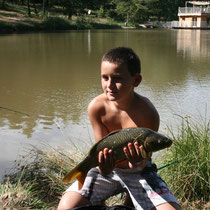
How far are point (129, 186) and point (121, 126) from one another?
1.30 feet

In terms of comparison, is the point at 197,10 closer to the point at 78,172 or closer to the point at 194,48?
the point at 194,48

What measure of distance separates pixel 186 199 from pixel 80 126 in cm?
294

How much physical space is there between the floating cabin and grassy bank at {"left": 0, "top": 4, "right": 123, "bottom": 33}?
29.2ft

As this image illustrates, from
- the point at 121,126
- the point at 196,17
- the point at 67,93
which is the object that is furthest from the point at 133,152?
the point at 196,17

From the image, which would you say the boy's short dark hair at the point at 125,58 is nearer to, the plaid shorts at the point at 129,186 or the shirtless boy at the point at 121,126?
the shirtless boy at the point at 121,126

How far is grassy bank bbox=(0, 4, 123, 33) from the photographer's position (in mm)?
29638

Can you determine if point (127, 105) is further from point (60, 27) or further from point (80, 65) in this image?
point (60, 27)

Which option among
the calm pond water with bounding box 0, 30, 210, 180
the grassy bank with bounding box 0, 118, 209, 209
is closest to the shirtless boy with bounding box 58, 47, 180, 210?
the grassy bank with bounding box 0, 118, 209, 209

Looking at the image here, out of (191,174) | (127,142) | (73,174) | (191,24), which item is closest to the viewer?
(127,142)

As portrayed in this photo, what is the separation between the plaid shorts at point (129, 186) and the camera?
1.87 m

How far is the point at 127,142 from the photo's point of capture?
64.7 inches

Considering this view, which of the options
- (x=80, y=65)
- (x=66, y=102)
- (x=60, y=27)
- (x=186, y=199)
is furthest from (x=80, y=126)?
(x=60, y=27)

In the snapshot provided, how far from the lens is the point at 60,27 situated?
36156 mm

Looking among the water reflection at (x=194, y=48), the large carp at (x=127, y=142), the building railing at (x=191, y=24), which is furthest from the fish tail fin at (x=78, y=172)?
the building railing at (x=191, y=24)
